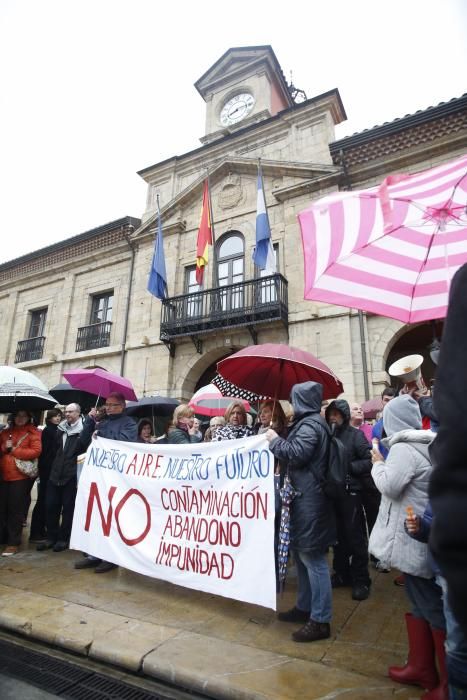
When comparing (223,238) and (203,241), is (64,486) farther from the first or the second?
(223,238)

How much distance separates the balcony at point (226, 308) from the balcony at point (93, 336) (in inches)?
122

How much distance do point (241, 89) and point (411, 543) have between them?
1768 cm

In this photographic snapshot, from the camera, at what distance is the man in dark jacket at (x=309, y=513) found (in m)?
2.96

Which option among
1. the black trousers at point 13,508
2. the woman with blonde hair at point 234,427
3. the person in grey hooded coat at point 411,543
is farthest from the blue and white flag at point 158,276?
the person in grey hooded coat at point 411,543

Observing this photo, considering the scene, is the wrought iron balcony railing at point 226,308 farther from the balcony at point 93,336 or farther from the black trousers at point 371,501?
the black trousers at point 371,501

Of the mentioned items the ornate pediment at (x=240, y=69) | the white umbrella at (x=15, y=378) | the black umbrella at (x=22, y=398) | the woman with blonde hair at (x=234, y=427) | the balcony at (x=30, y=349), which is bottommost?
the woman with blonde hair at (x=234, y=427)

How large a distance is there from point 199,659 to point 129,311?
41.4 ft

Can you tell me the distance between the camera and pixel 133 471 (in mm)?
4199

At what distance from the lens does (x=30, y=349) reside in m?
16.7

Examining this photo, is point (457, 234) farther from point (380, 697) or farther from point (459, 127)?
point (459, 127)

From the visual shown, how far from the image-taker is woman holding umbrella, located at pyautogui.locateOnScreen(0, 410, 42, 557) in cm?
514

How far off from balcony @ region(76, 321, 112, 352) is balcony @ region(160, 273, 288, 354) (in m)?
3.11

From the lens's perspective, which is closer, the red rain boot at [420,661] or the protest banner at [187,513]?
the red rain boot at [420,661]

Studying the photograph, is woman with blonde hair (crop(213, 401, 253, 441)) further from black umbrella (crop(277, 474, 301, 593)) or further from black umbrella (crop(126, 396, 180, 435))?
black umbrella (crop(126, 396, 180, 435))
